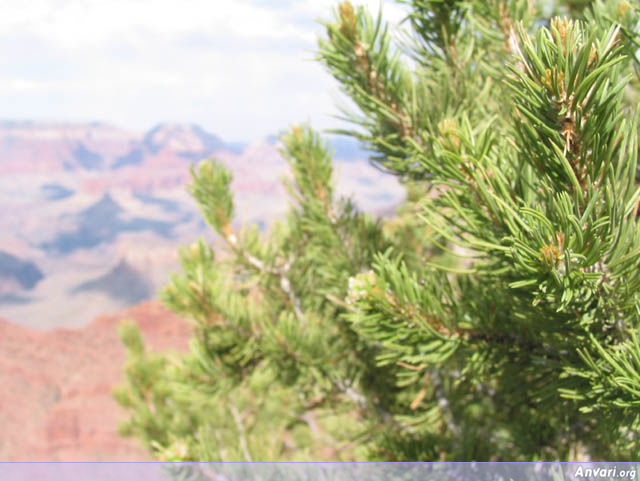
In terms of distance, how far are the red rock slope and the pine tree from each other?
13909 millimetres

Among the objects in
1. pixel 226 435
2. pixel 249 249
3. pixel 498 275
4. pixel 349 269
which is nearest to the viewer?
pixel 498 275

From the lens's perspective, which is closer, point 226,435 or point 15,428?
point 226,435

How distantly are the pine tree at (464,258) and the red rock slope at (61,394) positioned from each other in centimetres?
1391

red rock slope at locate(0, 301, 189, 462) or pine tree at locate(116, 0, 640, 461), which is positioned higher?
pine tree at locate(116, 0, 640, 461)

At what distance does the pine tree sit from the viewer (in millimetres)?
636

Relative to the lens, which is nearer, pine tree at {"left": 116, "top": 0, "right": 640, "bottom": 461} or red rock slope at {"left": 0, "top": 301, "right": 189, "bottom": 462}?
pine tree at {"left": 116, "top": 0, "right": 640, "bottom": 461}

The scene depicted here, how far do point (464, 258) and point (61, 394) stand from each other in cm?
1857

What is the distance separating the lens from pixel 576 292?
67 cm

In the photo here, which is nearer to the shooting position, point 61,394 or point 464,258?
point 464,258

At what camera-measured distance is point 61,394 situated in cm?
1630

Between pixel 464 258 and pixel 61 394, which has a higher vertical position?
pixel 464 258

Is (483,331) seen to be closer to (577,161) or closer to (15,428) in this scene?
(577,161)

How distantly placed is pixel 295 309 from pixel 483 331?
0.99 metres

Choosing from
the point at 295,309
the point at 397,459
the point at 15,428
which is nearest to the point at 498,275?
the point at 397,459
